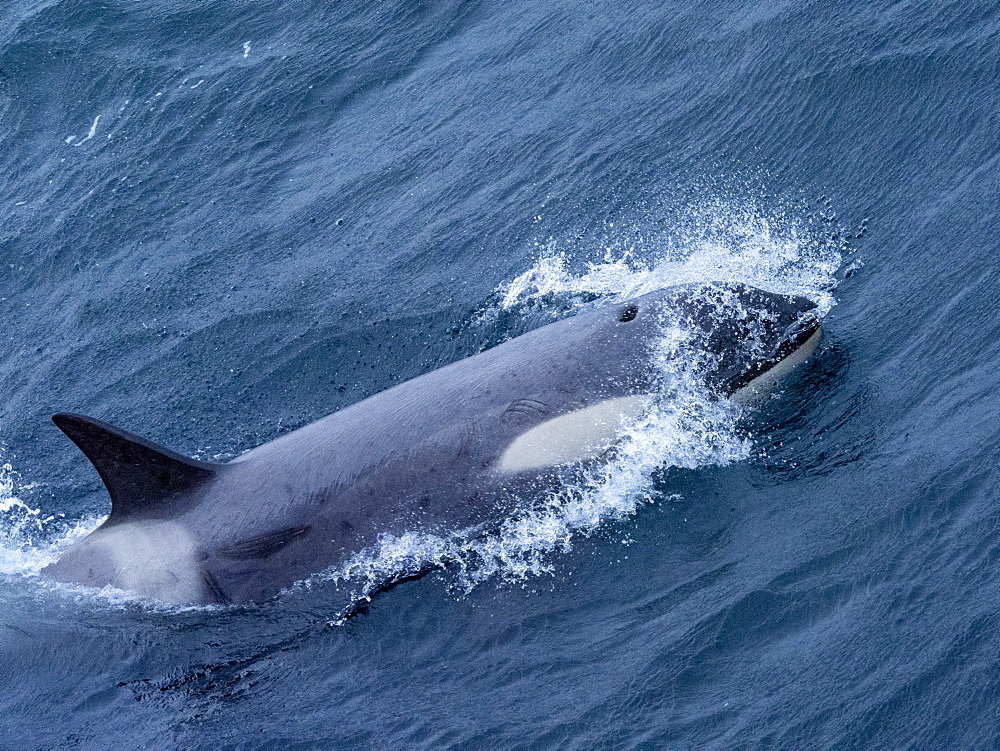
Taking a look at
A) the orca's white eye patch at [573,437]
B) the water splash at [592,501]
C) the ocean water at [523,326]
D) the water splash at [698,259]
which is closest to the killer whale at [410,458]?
the orca's white eye patch at [573,437]

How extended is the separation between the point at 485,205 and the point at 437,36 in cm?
483

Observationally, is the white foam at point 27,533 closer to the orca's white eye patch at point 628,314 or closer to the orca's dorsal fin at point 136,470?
the orca's dorsal fin at point 136,470

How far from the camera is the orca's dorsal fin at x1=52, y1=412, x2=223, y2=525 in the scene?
9078mm

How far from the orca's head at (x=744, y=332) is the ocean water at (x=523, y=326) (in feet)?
1.03

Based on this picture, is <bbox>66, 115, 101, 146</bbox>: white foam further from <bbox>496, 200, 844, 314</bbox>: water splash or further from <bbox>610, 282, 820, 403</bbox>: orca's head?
<bbox>610, 282, 820, 403</bbox>: orca's head

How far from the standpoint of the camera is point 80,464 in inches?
490

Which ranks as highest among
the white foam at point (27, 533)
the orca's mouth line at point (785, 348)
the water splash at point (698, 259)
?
the water splash at point (698, 259)

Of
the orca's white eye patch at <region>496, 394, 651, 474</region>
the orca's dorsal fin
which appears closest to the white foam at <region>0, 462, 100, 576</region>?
the orca's dorsal fin

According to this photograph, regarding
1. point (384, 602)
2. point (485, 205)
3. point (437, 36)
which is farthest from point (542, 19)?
point (384, 602)

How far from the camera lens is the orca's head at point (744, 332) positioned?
9.63 meters

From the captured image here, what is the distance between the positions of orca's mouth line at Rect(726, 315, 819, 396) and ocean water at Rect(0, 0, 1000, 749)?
312 mm

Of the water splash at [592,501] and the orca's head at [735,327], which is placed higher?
the orca's head at [735,327]

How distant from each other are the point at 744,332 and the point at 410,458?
9.69 feet

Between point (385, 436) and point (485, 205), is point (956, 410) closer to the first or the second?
point (385, 436)
